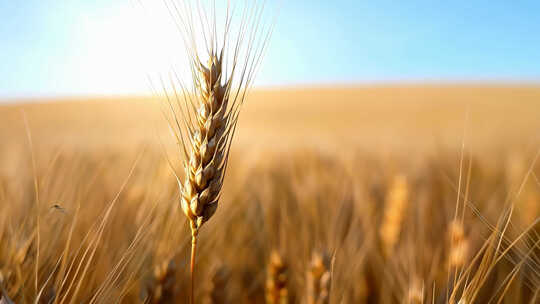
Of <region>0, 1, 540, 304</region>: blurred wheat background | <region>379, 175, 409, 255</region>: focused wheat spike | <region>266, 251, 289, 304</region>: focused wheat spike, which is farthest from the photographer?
<region>379, 175, 409, 255</region>: focused wheat spike

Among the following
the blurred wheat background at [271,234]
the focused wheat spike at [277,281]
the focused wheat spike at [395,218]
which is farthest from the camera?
the focused wheat spike at [395,218]

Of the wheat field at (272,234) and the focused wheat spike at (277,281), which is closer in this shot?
the wheat field at (272,234)

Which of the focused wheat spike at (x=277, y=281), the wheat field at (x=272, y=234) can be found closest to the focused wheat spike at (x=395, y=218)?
the wheat field at (x=272, y=234)

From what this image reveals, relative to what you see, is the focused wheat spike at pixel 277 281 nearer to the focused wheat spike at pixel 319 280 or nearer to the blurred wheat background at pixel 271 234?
the blurred wheat background at pixel 271 234

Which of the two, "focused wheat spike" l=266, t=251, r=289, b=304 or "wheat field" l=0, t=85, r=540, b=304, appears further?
"focused wheat spike" l=266, t=251, r=289, b=304

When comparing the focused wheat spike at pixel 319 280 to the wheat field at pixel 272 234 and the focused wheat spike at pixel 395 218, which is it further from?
the focused wheat spike at pixel 395 218

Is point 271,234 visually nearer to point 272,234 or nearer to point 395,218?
point 272,234

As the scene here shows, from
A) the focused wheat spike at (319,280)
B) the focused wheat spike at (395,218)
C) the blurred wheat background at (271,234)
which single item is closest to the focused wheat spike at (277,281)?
the blurred wheat background at (271,234)

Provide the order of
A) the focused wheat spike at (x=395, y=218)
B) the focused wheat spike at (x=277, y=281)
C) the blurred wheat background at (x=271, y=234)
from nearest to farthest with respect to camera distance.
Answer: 1. the blurred wheat background at (x=271, y=234)
2. the focused wheat spike at (x=277, y=281)
3. the focused wheat spike at (x=395, y=218)

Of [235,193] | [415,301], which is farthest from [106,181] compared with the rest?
[415,301]

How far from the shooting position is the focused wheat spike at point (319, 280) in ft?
2.94

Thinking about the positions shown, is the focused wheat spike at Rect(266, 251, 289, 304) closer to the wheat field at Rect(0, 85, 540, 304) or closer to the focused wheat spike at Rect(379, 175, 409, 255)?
the wheat field at Rect(0, 85, 540, 304)

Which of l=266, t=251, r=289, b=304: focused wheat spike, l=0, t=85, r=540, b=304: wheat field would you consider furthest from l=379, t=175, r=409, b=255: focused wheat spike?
l=266, t=251, r=289, b=304: focused wheat spike

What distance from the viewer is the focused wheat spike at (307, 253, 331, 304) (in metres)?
0.90
